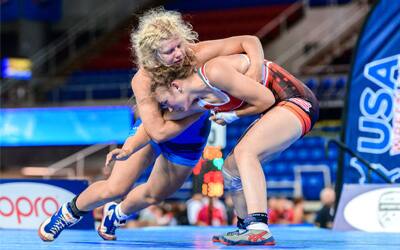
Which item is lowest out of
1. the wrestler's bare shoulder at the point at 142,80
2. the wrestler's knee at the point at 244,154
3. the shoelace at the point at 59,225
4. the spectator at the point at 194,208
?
the spectator at the point at 194,208

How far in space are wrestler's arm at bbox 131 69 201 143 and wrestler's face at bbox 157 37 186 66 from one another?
0.23m

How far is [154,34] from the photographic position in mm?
3729

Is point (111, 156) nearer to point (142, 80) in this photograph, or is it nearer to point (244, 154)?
point (142, 80)

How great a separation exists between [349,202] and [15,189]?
2838mm

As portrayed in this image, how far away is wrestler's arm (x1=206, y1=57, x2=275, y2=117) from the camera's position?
3705mm

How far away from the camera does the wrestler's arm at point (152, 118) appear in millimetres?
3908

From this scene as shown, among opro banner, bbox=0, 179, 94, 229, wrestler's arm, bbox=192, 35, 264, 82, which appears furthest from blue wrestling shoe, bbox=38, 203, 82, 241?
opro banner, bbox=0, 179, 94, 229

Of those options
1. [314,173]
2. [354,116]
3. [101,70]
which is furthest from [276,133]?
[101,70]

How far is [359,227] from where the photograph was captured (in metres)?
6.46

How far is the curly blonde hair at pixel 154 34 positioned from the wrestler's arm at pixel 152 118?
121 mm

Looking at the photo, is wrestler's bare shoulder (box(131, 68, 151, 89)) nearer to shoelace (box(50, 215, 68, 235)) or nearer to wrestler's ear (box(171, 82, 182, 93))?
wrestler's ear (box(171, 82, 182, 93))

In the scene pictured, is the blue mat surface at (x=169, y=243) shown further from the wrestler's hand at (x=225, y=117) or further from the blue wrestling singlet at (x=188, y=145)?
the wrestler's hand at (x=225, y=117)

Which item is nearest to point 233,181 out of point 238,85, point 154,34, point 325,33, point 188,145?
point 188,145

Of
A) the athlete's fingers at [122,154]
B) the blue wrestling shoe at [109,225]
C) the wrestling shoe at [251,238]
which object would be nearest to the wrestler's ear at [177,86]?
the athlete's fingers at [122,154]
